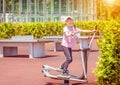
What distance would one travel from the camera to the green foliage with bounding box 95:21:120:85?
6.93 meters

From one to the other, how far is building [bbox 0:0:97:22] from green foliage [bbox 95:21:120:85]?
2003 inches

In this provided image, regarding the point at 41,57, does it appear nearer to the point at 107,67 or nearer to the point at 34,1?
the point at 107,67

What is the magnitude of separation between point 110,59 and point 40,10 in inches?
2232

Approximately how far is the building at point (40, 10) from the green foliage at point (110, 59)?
5087 cm

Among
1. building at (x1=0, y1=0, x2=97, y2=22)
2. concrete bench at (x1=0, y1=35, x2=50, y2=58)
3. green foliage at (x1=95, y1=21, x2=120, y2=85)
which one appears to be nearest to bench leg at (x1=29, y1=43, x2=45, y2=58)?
concrete bench at (x1=0, y1=35, x2=50, y2=58)

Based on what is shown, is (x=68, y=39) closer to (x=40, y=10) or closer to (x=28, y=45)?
(x=28, y=45)

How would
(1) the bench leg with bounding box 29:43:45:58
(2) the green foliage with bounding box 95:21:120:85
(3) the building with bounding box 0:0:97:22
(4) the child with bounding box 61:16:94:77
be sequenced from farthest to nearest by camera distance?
Answer: (3) the building with bounding box 0:0:97:22 → (1) the bench leg with bounding box 29:43:45:58 → (4) the child with bounding box 61:16:94:77 → (2) the green foliage with bounding box 95:21:120:85

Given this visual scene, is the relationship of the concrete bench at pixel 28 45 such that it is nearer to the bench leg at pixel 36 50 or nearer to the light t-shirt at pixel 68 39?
the bench leg at pixel 36 50

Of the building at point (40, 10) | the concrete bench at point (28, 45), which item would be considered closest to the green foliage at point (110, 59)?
the concrete bench at point (28, 45)

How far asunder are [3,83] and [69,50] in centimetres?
170

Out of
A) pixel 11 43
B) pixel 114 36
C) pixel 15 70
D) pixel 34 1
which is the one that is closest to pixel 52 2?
pixel 34 1

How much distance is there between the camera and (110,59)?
22.8 feet

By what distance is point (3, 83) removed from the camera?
10227 mm

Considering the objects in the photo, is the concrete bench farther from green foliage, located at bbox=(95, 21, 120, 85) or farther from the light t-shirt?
green foliage, located at bbox=(95, 21, 120, 85)
